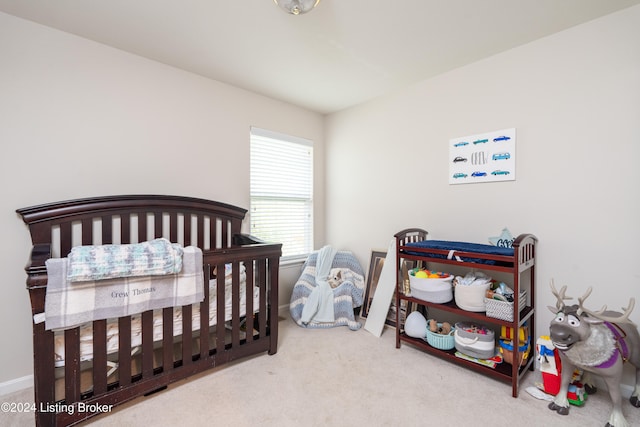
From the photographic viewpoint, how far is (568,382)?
5.22 ft

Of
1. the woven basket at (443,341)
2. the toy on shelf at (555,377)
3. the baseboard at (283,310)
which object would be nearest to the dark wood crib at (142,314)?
the baseboard at (283,310)

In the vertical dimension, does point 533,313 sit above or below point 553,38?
below

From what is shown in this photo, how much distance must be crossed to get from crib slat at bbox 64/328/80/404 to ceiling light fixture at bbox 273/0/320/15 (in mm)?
2040

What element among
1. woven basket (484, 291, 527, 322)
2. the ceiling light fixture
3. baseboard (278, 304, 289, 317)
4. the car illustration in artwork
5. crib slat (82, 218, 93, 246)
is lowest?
baseboard (278, 304, 289, 317)

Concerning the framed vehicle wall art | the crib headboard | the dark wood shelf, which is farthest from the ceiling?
the dark wood shelf

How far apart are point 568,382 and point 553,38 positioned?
217 cm

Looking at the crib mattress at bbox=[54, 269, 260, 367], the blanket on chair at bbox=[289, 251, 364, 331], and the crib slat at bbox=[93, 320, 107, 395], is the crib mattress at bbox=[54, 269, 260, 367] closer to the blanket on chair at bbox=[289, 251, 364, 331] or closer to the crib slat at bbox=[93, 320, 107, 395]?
the crib slat at bbox=[93, 320, 107, 395]

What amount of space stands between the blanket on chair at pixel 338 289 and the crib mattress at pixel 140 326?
0.73 metres

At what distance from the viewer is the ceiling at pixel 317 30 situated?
1.64m

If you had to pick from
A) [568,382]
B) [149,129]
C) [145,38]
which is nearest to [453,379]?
[568,382]

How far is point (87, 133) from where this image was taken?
1992 mm

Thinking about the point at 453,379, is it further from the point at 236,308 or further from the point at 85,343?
the point at 85,343

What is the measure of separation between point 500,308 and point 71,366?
2440mm

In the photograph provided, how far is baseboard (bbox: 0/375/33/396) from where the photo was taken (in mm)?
1743
